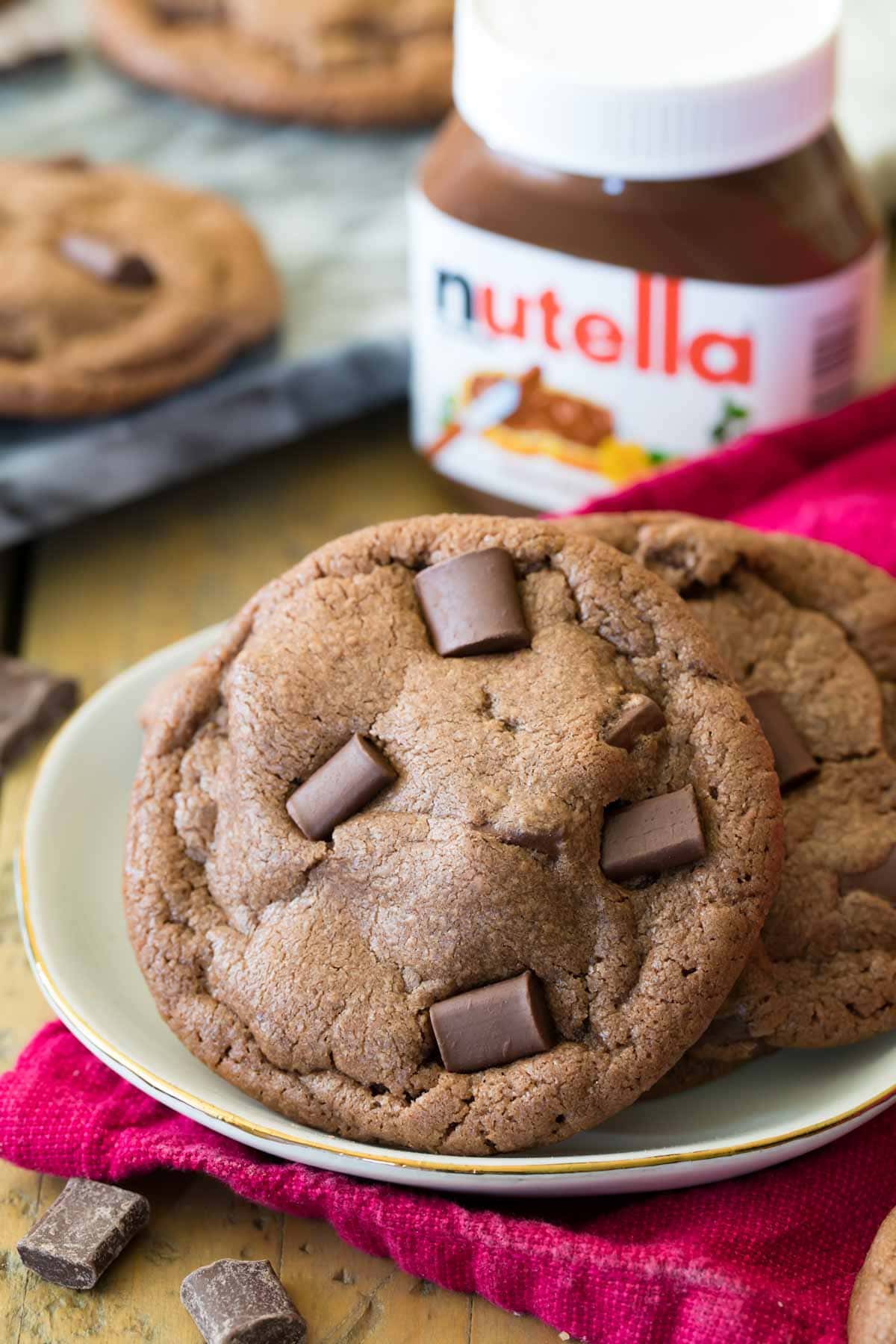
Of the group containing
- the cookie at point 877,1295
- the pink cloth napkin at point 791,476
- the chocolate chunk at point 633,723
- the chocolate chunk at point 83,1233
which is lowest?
the chocolate chunk at point 83,1233

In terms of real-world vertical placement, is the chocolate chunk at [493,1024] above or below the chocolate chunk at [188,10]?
below

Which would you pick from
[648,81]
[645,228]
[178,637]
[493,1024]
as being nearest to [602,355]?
[645,228]

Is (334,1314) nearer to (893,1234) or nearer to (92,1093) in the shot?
(92,1093)

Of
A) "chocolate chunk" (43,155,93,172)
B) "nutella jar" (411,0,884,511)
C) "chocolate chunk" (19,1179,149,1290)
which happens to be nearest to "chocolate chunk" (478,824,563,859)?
"chocolate chunk" (19,1179,149,1290)

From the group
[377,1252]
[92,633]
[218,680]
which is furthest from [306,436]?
[377,1252]

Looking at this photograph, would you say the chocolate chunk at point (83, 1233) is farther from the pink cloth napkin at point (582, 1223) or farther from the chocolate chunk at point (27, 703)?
the chocolate chunk at point (27, 703)

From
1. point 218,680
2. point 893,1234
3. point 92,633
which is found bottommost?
point 92,633

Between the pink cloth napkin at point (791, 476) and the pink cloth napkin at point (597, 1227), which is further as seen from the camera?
the pink cloth napkin at point (791, 476)

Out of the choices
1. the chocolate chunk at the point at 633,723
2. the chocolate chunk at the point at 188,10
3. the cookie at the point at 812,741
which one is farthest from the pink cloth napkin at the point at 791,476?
the chocolate chunk at the point at 188,10
